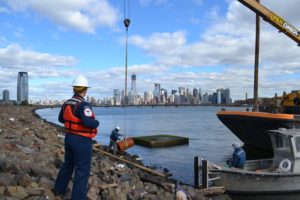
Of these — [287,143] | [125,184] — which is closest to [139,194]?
[125,184]

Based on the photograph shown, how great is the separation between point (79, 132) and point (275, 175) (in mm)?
9274

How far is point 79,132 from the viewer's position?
6695mm

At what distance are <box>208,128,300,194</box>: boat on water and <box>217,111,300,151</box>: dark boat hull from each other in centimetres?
496

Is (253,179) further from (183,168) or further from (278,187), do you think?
(183,168)

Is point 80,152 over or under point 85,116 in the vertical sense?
under

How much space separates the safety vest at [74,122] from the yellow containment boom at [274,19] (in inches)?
607

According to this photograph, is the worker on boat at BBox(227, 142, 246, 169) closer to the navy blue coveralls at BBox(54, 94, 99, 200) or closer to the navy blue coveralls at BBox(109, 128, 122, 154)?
the navy blue coveralls at BBox(109, 128, 122, 154)

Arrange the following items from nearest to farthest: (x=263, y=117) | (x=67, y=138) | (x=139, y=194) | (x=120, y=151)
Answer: (x=67, y=138) → (x=139, y=194) → (x=120, y=151) → (x=263, y=117)

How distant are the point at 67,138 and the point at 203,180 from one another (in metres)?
7.39

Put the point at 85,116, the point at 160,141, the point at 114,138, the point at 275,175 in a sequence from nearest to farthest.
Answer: the point at 85,116, the point at 275,175, the point at 114,138, the point at 160,141

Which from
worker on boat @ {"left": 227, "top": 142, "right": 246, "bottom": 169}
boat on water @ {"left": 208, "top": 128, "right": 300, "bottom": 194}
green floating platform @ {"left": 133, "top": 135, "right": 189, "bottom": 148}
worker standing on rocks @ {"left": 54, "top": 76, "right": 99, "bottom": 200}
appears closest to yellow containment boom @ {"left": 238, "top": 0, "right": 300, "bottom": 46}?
boat on water @ {"left": 208, "top": 128, "right": 300, "bottom": 194}

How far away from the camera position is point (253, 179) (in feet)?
45.5

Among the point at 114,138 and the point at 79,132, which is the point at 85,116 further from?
the point at 114,138

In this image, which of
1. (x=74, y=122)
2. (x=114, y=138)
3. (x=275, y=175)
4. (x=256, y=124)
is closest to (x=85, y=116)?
(x=74, y=122)
